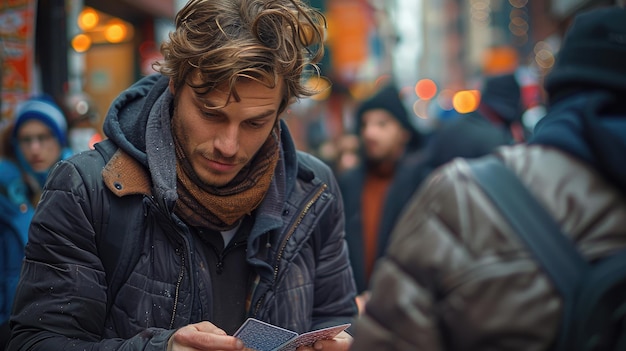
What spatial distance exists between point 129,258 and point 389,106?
5080 mm

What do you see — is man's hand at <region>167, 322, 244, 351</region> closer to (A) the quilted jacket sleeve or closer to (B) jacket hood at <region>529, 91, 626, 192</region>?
(A) the quilted jacket sleeve

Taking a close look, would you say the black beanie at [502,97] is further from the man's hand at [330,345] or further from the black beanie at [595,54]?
the black beanie at [595,54]

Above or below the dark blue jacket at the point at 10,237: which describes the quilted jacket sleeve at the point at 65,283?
above

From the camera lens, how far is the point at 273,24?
263 centimetres

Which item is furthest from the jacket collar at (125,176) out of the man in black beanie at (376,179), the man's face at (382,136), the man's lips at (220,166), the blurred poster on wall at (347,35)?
the blurred poster on wall at (347,35)

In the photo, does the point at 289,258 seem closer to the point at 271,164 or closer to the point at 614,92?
the point at 271,164

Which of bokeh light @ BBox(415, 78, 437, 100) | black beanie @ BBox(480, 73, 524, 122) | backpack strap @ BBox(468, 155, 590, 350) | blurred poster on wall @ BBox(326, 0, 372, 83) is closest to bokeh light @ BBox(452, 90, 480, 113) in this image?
black beanie @ BBox(480, 73, 524, 122)

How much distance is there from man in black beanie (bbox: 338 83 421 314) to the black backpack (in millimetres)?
4572

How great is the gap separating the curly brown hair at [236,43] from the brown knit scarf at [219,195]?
0.32 m

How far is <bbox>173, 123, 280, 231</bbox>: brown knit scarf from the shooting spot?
2619mm

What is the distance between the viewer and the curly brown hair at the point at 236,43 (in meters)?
2.54

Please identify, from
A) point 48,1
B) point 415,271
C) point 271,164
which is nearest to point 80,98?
point 48,1

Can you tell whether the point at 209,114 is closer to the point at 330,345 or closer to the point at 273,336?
the point at 273,336

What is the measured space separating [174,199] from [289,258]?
53cm
